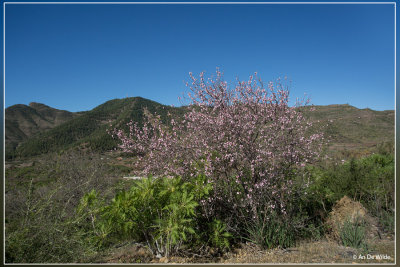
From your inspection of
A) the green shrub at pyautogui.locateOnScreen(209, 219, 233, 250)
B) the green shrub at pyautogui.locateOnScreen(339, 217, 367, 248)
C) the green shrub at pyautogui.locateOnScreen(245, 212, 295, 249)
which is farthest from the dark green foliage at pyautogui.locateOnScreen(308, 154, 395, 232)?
the green shrub at pyautogui.locateOnScreen(209, 219, 233, 250)

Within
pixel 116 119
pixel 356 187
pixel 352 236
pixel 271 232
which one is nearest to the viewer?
pixel 352 236

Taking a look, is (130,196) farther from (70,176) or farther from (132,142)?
(70,176)

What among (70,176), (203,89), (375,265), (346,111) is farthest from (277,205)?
(346,111)

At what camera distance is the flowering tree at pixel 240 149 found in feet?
14.1

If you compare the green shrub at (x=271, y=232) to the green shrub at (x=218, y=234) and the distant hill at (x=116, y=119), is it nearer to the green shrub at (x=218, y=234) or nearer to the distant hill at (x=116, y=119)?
the green shrub at (x=218, y=234)

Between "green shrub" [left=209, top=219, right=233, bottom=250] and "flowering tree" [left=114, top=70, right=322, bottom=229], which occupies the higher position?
"flowering tree" [left=114, top=70, right=322, bottom=229]

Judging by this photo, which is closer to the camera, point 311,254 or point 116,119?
point 311,254

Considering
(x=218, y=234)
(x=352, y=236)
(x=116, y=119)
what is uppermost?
(x=116, y=119)

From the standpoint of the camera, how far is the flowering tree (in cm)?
430

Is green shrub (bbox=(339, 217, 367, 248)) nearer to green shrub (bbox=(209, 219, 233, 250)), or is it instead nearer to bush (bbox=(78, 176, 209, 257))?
green shrub (bbox=(209, 219, 233, 250))

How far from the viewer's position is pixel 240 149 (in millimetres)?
4262

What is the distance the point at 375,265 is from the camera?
11.4ft

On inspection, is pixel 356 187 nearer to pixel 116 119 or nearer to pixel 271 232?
pixel 271 232

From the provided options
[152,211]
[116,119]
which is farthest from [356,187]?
[116,119]
